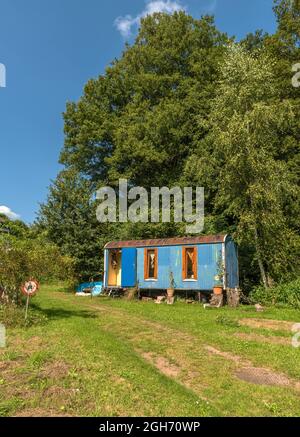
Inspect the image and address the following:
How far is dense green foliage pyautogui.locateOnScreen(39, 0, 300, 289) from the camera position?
1758 centimetres

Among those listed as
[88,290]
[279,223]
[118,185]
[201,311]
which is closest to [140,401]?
[201,311]

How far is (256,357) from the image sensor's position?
298 inches

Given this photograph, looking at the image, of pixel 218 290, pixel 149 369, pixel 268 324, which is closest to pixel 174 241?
pixel 218 290

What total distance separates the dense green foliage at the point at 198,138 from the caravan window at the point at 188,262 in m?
2.44

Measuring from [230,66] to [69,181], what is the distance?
45.1 ft

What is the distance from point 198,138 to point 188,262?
12.7 meters

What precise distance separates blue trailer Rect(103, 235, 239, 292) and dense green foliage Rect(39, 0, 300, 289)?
62.5 inches

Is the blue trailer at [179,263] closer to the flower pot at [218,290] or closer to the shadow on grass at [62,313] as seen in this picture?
the flower pot at [218,290]

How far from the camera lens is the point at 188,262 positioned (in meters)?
17.6

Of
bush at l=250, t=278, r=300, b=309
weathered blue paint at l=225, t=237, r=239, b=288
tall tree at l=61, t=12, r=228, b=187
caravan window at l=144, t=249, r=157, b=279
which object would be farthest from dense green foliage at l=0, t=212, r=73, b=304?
tall tree at l=61, t=12, r=228, b=187

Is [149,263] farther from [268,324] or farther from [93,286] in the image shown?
[268,324]

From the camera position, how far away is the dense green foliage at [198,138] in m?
17.6

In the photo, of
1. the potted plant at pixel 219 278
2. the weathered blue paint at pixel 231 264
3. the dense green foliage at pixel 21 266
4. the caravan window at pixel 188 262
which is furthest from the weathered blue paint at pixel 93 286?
the dense green foliage at pixel 21 266

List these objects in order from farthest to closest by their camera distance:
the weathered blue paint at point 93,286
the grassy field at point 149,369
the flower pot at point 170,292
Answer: the weathered blue paint at point 93,286
the flower pot at point 170,292
the grassy field at point 149,369
